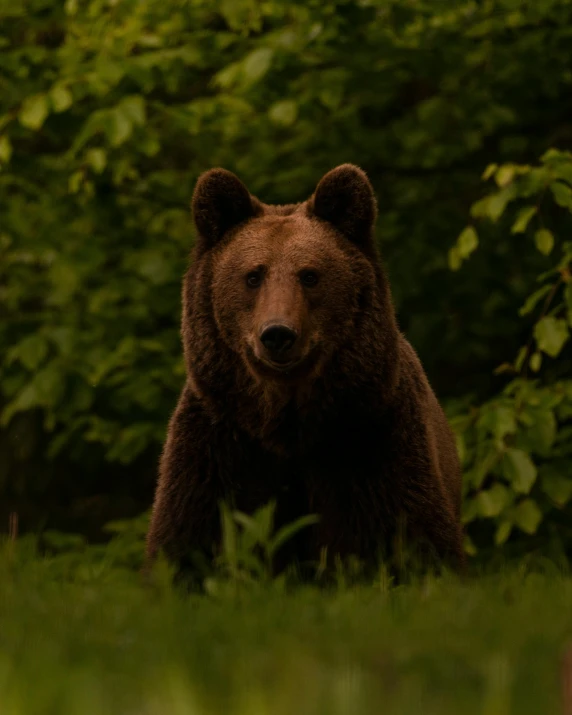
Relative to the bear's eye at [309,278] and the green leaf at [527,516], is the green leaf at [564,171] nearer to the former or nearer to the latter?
the green leaf at [527,516]

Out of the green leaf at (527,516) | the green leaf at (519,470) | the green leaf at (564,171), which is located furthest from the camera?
the green leaf at (527,516)

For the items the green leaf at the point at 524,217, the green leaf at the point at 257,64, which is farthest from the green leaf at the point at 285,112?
the green leaf at the point at 524,217

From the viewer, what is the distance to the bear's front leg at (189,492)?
477 cm

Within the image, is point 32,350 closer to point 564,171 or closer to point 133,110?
point 133,110

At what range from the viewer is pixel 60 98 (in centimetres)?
690

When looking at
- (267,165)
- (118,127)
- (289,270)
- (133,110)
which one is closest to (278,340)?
(289,270)

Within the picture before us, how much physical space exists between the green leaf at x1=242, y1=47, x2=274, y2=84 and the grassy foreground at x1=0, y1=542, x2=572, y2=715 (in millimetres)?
4081

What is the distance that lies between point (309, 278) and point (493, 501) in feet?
6.53

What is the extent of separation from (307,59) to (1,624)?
19.0 feet

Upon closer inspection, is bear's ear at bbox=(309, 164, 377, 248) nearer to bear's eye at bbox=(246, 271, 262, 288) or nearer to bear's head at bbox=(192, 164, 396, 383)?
bear's head at bbox=(192, 164, 396, 383)

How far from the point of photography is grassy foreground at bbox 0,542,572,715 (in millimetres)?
1979

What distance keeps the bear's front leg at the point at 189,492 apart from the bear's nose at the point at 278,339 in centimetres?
55

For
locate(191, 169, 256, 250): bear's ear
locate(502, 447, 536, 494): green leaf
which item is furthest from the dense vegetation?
locate(191, 169, 256, 250): bear's ear

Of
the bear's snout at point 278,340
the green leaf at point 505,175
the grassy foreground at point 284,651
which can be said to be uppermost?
the green leaf at point 505,175
